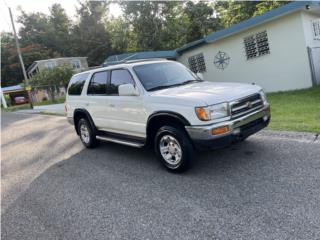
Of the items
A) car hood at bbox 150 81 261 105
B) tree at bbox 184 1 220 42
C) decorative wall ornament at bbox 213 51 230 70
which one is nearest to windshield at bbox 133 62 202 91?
car hood at bbox 150 81 261 105

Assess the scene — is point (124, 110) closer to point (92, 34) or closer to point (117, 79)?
point (117, 79)

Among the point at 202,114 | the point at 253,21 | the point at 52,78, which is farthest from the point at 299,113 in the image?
the point at 52,78

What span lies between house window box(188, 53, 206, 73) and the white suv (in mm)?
11674

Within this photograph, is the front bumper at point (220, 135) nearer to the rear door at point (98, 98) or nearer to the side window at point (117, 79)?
the side window at point (117, 79)

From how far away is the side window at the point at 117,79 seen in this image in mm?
6117

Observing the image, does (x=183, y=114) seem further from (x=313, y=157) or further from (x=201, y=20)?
(x=201, y=20)

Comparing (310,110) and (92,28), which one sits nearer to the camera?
Result: (310,110)

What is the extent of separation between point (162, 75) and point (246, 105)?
1.84 metres

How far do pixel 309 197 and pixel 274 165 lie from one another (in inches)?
48.1

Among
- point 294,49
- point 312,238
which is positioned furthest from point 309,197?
point 294,49

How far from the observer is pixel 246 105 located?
5113 millimetres

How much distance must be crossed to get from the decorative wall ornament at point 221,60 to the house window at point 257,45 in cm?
142

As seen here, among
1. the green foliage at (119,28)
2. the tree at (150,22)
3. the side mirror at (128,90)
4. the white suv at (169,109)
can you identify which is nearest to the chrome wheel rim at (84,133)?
the white suv at (169,109)

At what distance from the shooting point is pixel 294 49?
13.1 meters
